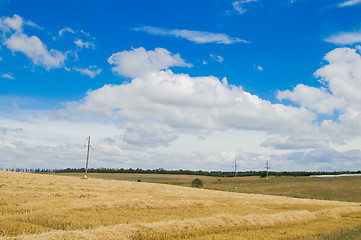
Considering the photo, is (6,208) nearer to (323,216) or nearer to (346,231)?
(346,231)

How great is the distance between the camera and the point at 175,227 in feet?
48.0

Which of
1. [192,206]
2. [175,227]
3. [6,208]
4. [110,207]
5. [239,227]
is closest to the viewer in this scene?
[175,227]

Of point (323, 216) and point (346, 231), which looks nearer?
point (346, 231)

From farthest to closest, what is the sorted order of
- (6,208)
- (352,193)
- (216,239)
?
(352,193), (6,208), (216,239)

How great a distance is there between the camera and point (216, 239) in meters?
12.6

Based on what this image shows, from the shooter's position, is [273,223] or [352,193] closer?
[273,223]

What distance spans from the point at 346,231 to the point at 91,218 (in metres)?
13.0

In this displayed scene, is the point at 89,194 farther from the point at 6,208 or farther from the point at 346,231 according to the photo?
the point at 346,231

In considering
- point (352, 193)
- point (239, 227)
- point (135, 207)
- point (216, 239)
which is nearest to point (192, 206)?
point (135, 207)

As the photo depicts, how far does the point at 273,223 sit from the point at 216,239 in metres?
7.16

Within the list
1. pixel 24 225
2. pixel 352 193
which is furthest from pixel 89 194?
A: pixel 352 193

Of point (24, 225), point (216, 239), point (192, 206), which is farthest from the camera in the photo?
point (192, 206)

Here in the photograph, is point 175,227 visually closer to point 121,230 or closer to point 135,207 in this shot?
point 121,230

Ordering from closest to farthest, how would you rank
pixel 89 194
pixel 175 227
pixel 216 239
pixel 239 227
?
pixel 216 239 < pixel 175 227 < pixel 239 227 < pixel 89 194
